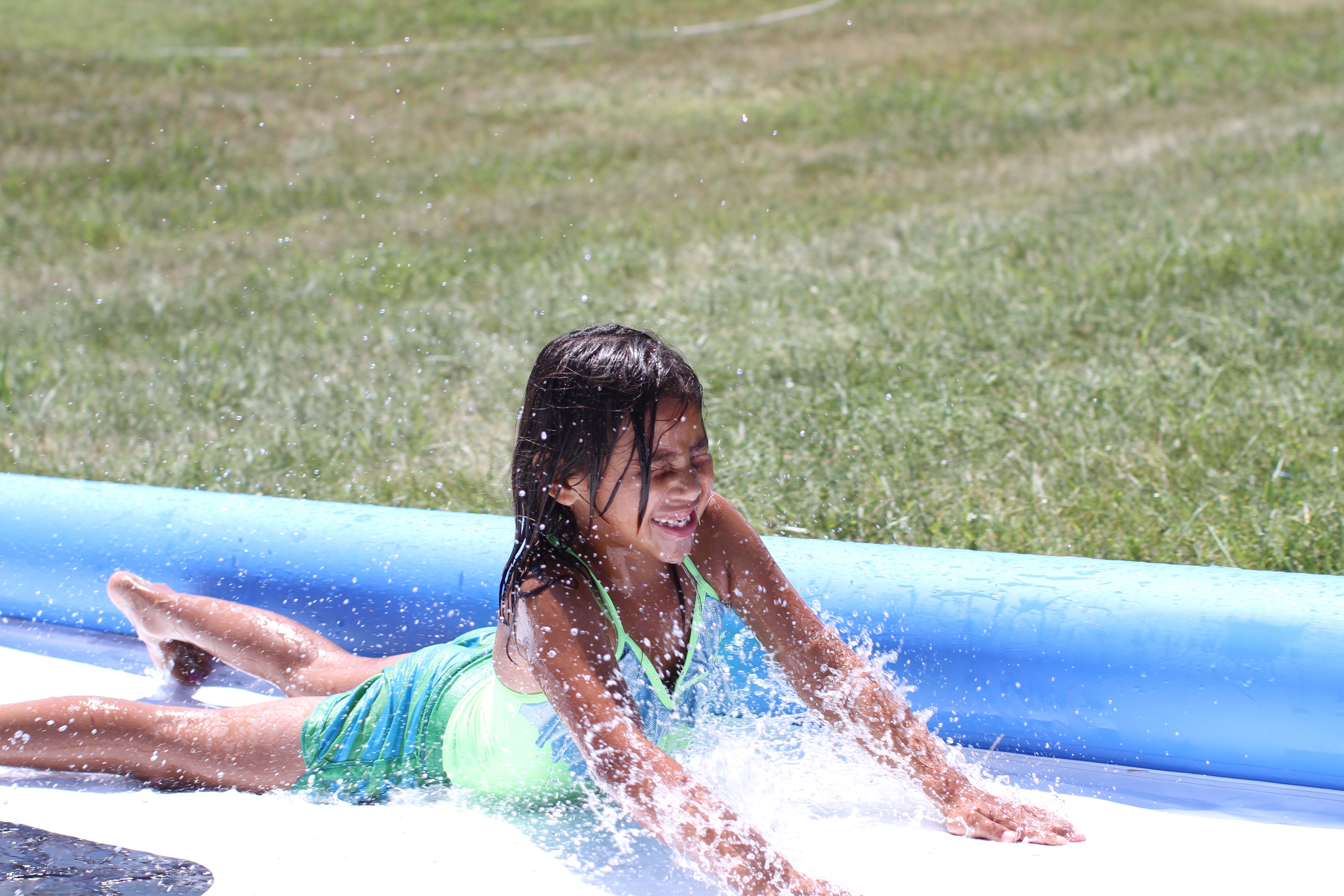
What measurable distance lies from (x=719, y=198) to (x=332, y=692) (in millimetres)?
4510

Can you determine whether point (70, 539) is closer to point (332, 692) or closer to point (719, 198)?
point (332, 692)

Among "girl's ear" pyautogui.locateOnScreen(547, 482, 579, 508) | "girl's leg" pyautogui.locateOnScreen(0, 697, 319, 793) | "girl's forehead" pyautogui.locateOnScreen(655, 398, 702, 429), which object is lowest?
"girl's leg" pyautogui.locateOnScreen(0, 697, 319, 793)

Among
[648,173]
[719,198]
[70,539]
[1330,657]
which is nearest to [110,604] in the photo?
[70,539]

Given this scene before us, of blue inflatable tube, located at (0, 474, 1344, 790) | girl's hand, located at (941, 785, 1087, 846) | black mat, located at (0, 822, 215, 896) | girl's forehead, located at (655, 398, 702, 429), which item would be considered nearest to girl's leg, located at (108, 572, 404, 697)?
blue inflatable tube, located at (0, 474, 1344, 790)

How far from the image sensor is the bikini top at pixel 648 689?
6.01ft

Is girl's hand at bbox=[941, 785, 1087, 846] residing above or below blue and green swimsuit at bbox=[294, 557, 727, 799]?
below

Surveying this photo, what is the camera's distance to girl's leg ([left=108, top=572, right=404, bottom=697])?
2275 millimetres

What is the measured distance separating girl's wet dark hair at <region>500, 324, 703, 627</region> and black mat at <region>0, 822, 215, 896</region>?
60cm

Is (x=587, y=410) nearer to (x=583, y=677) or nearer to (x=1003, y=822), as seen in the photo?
(x=583, y=677)

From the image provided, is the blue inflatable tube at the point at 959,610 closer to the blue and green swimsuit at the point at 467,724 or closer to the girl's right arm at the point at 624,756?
the blue and green swimsuit at the point at 467,724

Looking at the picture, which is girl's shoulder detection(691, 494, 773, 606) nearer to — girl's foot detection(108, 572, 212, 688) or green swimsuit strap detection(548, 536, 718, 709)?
green swimsuit strap detection(548, 536, 718, 709)

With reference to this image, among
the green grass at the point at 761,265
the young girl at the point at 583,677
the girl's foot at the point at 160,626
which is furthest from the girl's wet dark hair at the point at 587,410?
the green grass at the point at 761,265

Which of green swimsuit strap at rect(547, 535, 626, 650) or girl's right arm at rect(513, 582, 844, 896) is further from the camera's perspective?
green swimsuit strap at rect(547, 535, 626, 650)

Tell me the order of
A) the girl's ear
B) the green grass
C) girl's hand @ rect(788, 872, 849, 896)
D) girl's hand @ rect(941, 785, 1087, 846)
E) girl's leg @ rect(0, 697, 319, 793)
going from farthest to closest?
the green grass
girl's leg @ rect(0, 697, 319, 793)
girl's hand @ rect(941, 785, 1087, 846)
the girl's ear
girl's hand @ rect(788, 872, 849, 896)
